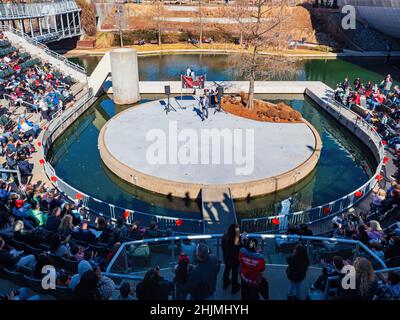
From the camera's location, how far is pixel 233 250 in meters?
7.47

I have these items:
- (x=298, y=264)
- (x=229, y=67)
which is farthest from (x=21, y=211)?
(x=229, y=67)

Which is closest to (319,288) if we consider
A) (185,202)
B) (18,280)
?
(18,280)

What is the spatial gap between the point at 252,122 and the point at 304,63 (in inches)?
1257

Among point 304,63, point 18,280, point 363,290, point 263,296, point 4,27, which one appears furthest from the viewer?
point 304,63

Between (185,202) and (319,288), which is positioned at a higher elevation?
(319,288)

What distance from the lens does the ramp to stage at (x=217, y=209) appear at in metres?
13.5

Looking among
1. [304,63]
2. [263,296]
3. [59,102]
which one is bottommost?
[304,63]

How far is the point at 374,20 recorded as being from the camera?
56.1m

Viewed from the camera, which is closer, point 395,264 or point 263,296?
point 263,296

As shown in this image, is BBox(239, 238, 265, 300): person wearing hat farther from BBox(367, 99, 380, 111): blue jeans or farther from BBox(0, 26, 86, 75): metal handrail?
BBox(0, 26, 86, 75): metal handrail

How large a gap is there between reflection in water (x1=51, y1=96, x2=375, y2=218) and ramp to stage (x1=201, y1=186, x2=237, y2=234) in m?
0.70

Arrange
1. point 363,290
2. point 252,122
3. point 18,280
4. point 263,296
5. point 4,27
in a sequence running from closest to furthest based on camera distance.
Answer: point 363,290 → point 263,296 → point 18,280 → point 252,122 → point 4,27

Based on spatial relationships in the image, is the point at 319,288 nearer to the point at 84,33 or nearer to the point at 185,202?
the point at 185,202

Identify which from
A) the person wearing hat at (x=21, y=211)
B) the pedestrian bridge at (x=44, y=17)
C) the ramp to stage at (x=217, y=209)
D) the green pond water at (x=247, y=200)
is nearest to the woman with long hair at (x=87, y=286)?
the person wearing hat at (x=21, y=211)
